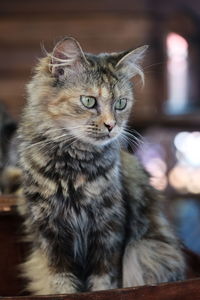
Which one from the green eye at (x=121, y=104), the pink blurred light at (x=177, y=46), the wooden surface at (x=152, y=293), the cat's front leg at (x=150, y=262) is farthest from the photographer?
the pink blurred light at (x=177, y=46)

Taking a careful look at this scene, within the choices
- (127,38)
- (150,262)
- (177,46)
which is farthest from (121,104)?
(177,46)

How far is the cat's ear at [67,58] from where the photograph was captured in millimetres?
1684

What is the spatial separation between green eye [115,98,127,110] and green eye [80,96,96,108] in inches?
4.0

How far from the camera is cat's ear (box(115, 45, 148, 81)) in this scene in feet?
6.02

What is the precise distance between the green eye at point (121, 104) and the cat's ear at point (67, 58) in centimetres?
17

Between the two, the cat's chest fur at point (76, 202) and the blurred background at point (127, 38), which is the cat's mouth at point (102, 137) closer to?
the cat's chest fur at point (76, 202)

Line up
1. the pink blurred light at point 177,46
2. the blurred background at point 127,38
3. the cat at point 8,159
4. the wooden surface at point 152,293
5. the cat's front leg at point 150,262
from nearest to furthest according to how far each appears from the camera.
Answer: the wooden surface at point 152,293, the cat's front leg at point 150,262, the cat at point 8,159, the blurred background at point 127,38, the pink blurred light at point 177,46

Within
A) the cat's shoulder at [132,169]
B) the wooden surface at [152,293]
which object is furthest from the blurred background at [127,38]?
the wooden surface at [152,293]

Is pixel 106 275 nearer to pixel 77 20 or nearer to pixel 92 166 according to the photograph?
pixel 92 166

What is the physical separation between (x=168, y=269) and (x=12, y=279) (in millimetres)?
620

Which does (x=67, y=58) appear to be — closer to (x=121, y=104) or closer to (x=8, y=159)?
(x=121, y=104)

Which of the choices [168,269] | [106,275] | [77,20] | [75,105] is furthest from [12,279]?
[77,20]

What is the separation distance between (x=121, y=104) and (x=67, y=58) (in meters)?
0.26

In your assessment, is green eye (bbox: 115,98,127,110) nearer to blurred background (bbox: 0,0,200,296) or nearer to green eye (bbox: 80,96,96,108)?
green eye (bbox: 80,96,96,108)
